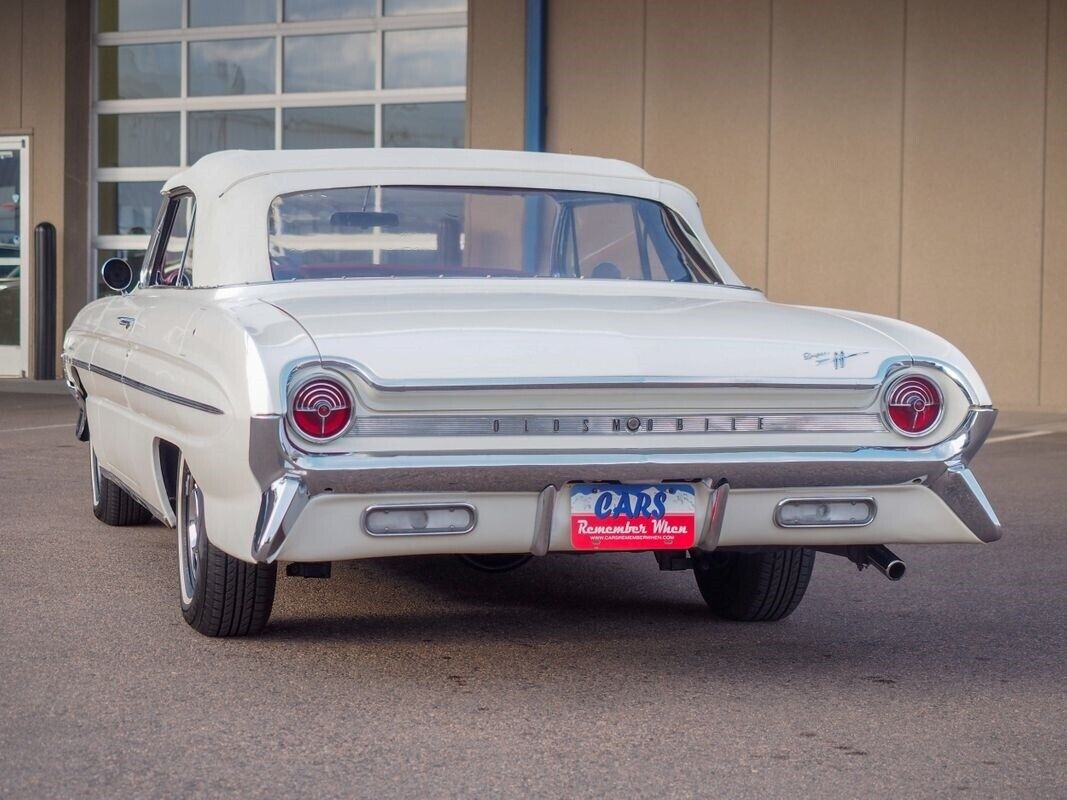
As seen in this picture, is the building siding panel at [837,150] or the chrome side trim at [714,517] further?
the building siding panel at [837,150]

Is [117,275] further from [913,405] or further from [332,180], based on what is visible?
[913,405]

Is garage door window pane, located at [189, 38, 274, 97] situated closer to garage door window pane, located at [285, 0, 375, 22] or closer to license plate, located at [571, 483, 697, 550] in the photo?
garage door window pane, located at [285, 0, 375, 22]

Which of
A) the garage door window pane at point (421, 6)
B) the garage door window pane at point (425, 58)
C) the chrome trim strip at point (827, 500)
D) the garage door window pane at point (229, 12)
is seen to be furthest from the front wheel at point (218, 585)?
the garage door window pane at point (229, 12)

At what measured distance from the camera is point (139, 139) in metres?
17.9

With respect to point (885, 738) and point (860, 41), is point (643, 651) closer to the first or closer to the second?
point (885, 738)

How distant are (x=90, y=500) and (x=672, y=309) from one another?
4129 millimetres

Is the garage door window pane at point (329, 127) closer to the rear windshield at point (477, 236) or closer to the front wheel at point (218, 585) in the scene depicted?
the rear windshield at point (477, 236)

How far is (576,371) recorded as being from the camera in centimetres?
389

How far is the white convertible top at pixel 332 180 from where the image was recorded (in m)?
4.82

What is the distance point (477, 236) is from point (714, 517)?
139 centimetres

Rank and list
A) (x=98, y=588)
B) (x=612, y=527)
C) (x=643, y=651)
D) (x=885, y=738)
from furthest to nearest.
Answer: (x=98, y=588) → (x=643, y=651) → (x=612, y=527) → (x=885, y=738)

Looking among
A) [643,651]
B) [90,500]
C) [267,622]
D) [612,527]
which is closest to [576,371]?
[612,527]

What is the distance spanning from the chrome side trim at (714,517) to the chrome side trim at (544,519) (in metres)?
0.38

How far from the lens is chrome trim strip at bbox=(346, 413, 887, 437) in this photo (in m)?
3.86
